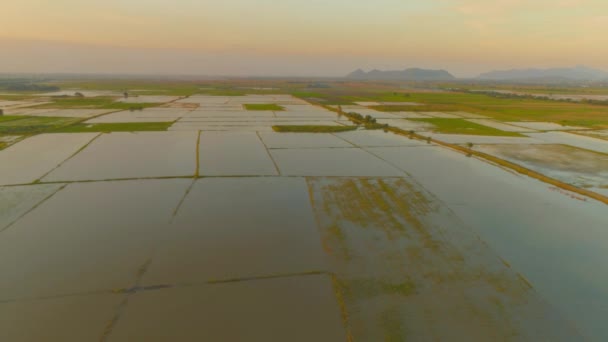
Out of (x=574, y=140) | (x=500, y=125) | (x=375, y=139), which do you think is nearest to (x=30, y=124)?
(x=375, y=139)

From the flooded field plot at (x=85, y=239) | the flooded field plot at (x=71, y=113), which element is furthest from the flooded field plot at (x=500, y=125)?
the flooded field plot at (x=71, y=113)

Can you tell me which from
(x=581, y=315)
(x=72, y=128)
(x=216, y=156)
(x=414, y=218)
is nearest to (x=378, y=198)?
(x=414, y=218)

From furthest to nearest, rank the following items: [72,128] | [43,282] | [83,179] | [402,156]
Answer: [72,128]
[402,156]
[83,179]
[43,282]

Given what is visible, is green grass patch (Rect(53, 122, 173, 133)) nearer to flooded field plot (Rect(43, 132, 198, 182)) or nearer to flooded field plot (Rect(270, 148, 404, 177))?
flooded field plot (Rect(43, 132, 198, 182))

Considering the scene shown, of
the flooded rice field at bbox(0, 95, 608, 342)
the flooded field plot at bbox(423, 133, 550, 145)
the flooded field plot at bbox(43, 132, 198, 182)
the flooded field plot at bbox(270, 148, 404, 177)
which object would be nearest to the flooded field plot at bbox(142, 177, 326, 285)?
the flooded rice field at bbox(0, 95, 608, 342)

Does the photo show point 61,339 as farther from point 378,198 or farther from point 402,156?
point 402,156
